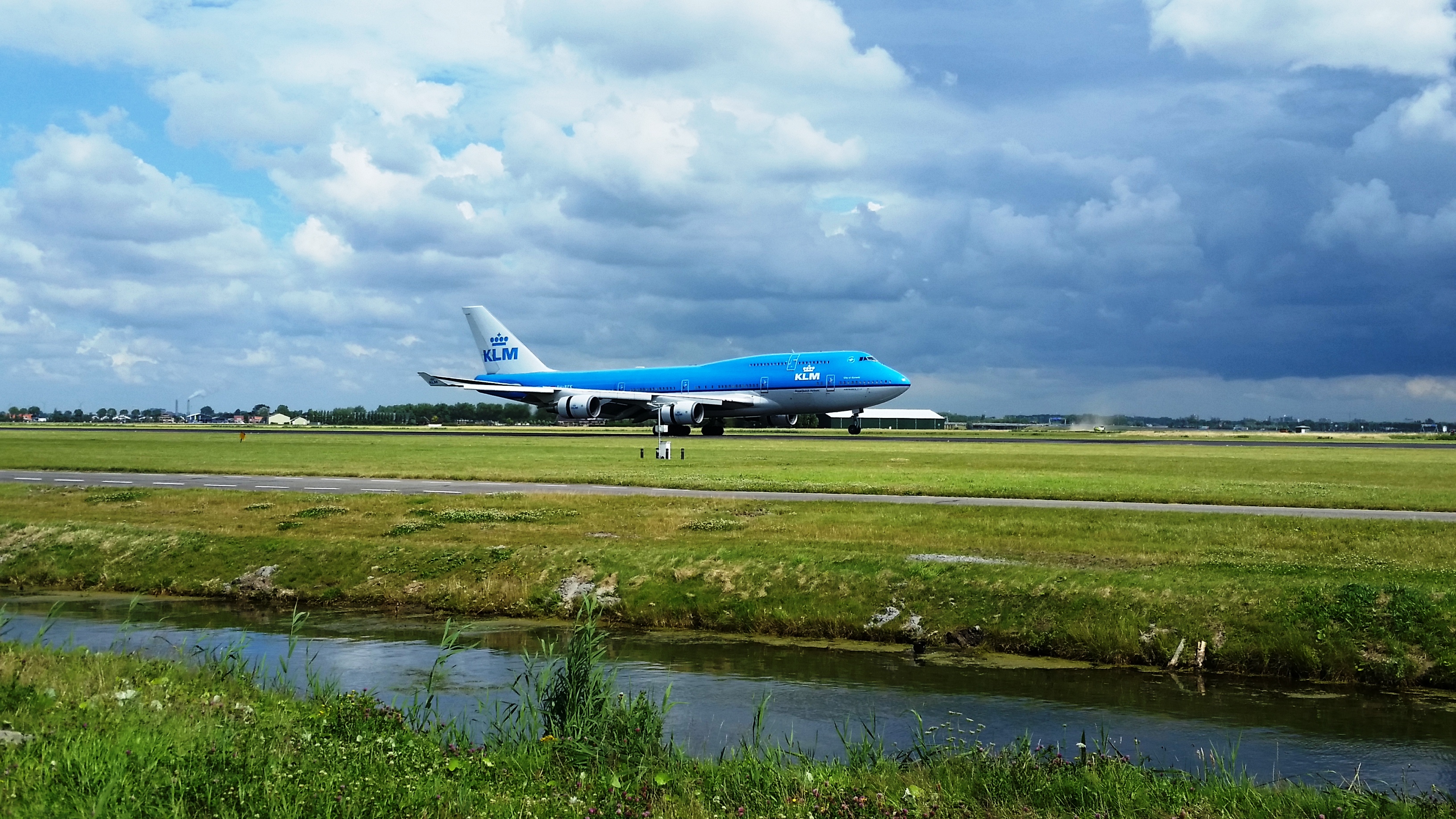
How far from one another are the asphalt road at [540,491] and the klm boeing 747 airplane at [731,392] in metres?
37.3

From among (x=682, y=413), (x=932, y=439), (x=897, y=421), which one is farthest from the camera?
(x=897, y=421)

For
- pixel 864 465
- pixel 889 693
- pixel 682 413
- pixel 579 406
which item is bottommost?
pixel 889 693

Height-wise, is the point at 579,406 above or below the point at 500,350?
below

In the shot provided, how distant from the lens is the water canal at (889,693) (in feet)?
38.8

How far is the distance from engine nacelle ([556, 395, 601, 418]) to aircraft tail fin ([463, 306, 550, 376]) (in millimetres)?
20398

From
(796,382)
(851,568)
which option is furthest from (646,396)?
(851,568)

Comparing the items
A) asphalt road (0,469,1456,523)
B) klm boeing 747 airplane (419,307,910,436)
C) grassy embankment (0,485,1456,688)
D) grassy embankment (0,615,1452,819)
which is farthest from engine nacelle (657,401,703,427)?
grassy embankment (0,615,1452,819)

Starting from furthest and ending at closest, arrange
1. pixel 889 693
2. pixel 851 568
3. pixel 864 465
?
pixel 864 465
pixel 851 568
pixel 889 693

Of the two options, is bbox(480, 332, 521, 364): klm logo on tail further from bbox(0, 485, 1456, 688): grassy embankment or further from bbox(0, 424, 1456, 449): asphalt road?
bbox(0, 485, 1456, 688): grassy embankment

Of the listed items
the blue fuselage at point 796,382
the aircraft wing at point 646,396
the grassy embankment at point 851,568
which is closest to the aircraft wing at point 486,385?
the aircraft wing at point 646,396

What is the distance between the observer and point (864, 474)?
41.6 m

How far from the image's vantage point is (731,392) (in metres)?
89.6

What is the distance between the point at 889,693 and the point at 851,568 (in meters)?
5.82

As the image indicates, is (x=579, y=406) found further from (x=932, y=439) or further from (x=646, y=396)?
(x=932, y=439)
